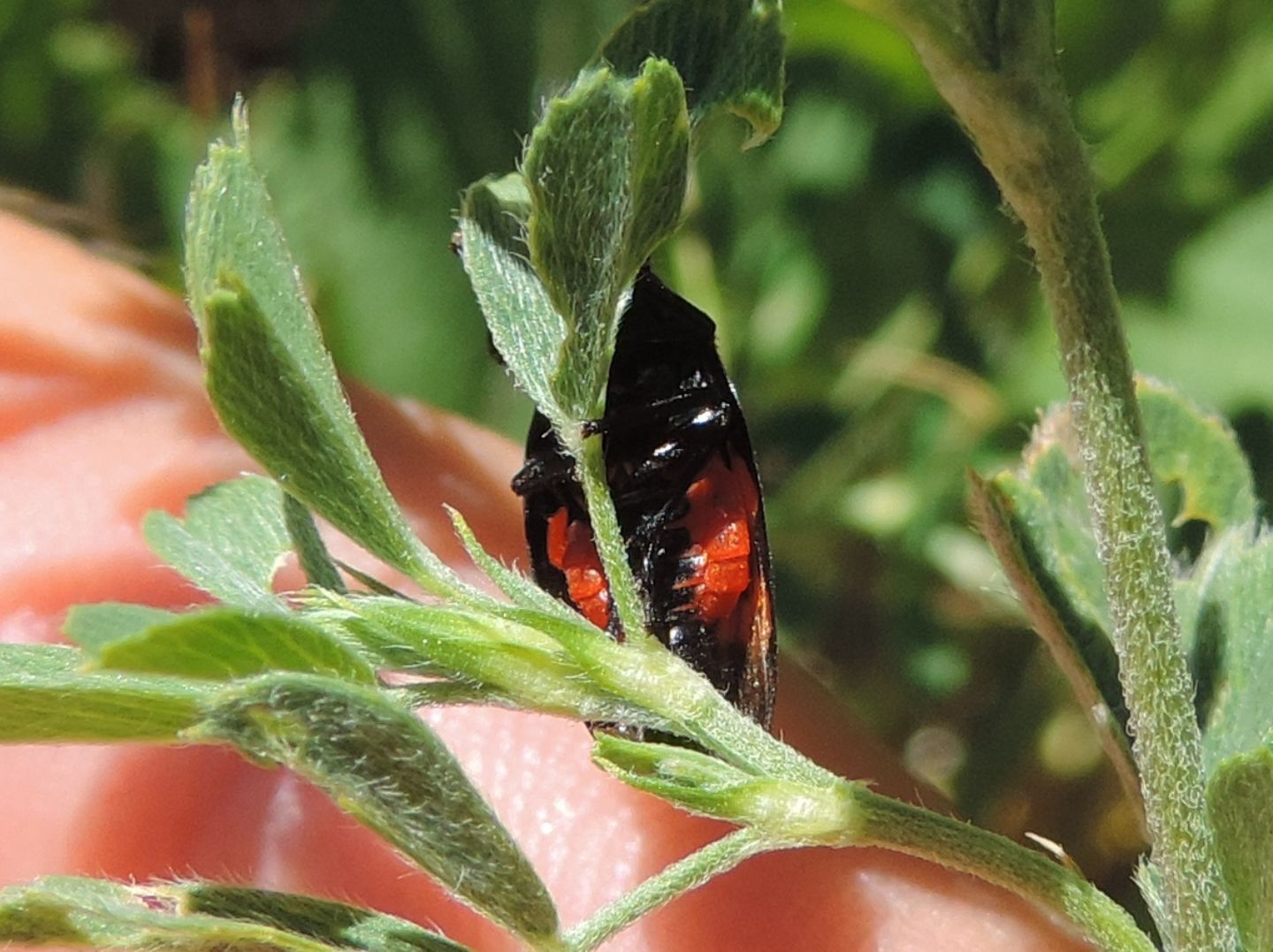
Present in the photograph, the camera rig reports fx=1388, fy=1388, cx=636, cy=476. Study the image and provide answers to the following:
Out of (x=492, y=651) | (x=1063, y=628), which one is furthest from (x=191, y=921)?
(x=1063, y=628)

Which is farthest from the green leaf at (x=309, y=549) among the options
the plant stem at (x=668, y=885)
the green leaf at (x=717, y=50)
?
the green leaf at (x=717, y=50)

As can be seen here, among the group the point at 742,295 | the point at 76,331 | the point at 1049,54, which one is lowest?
the point at 1049,54

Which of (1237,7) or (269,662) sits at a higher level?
(1237,7)

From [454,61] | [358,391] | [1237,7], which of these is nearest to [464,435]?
[358,391]

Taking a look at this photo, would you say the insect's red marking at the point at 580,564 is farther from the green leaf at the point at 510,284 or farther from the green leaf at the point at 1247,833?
the green leaf at the point at 1247,833

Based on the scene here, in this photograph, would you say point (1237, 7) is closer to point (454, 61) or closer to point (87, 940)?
point (454, 61)

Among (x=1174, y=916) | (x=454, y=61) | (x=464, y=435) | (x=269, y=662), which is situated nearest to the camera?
(x=269, y=662)

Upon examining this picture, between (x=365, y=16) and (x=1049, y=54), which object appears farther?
(x=365, y=16)
